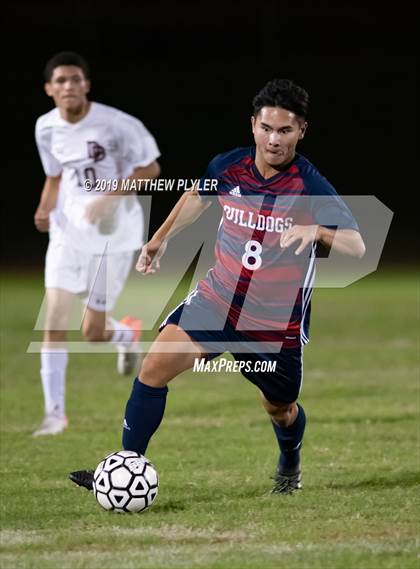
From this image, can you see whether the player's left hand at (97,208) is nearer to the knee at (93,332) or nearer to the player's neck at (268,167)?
the knee at (93,332)

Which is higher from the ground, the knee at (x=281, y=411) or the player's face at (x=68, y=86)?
the player's face at (x=68, y=86)

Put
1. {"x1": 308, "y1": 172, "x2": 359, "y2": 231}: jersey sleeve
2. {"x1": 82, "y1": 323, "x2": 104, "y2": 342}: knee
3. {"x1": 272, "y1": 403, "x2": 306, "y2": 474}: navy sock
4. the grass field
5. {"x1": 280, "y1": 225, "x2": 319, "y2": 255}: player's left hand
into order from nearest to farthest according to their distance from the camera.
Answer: the grass field → {"x1": 280, "y1": 225, "x2": 319, "y2": 255}: player's left hand → {"x1": 308, "y1": 172, "x2": 359, "y2": 231}: jersey sleeve → {"x1": 272, "y1": 403, "x2": 306, "y2": 474}: navy sock → {"x1": 82, "y1": 323, "x2": 104, "y2": 342}: knee

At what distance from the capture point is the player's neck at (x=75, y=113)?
9.06m

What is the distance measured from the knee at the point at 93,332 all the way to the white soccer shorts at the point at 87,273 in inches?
6.4

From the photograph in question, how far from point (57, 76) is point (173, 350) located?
147 inches

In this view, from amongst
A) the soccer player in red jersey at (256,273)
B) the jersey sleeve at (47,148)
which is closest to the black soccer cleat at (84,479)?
the soccer player in red jersey at (256,273)

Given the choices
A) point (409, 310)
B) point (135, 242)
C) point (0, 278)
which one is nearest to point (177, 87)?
point (0, 278)

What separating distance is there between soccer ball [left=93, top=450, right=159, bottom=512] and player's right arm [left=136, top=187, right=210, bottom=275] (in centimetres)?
99

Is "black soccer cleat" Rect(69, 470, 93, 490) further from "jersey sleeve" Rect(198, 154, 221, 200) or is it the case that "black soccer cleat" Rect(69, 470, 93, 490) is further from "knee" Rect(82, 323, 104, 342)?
"knee" Rect(82, 323, 104, 342)

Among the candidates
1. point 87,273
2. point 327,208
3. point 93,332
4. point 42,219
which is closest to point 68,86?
point 42,219

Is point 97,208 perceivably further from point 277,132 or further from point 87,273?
point 277,132

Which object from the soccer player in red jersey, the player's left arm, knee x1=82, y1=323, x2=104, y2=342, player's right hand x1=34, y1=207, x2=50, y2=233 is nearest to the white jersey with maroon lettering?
player's right hand x1=34, y1=207, x2=50, y2=233

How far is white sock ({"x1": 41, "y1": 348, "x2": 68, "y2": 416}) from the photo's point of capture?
8.29m

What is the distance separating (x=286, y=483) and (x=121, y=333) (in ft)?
13.1
